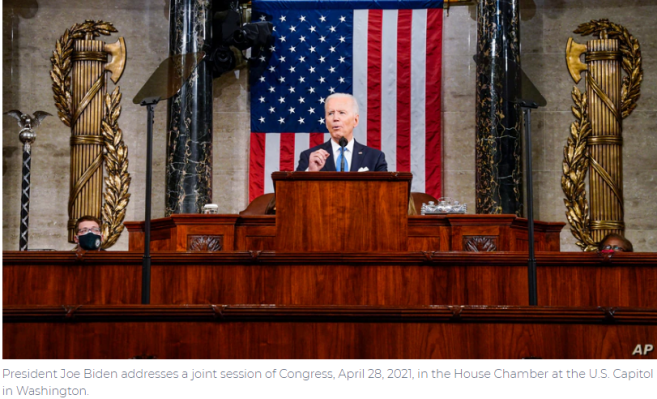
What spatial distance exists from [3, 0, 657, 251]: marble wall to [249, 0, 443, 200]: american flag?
405 millimetres

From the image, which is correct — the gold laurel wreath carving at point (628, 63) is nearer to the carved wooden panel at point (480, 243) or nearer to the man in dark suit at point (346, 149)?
the man in dark suit at point (346, 149)

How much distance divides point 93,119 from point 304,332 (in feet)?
24.2

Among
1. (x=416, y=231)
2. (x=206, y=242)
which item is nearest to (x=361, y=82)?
(x=416, y=231)

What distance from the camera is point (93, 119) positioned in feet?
32.5

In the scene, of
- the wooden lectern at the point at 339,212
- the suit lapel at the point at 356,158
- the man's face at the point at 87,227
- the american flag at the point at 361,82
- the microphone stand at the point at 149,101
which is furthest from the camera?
the american flag at the point at 361,82

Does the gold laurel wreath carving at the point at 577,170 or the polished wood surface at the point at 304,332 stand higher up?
the gold laurel wreath carving at the point at 577,170

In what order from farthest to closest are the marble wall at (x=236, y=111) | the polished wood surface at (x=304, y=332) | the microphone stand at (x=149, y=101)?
the marble wall at (x=236, y=111) → the microphone stand at (x=149, y=101) → the polished wood surface at (x=304, y=332)

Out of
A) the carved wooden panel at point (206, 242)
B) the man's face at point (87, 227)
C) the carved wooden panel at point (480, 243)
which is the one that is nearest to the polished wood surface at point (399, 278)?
the man's face at point (87, 227)

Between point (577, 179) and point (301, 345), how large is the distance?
7434 mm

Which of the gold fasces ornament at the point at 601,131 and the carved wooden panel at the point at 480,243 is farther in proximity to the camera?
the gold fasces ornament at the point at 601,131

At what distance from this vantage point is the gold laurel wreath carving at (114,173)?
9.81 metres

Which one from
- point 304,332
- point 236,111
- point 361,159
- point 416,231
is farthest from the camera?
point 236,111

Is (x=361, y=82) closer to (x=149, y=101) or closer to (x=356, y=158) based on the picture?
(x=356, y=158)
